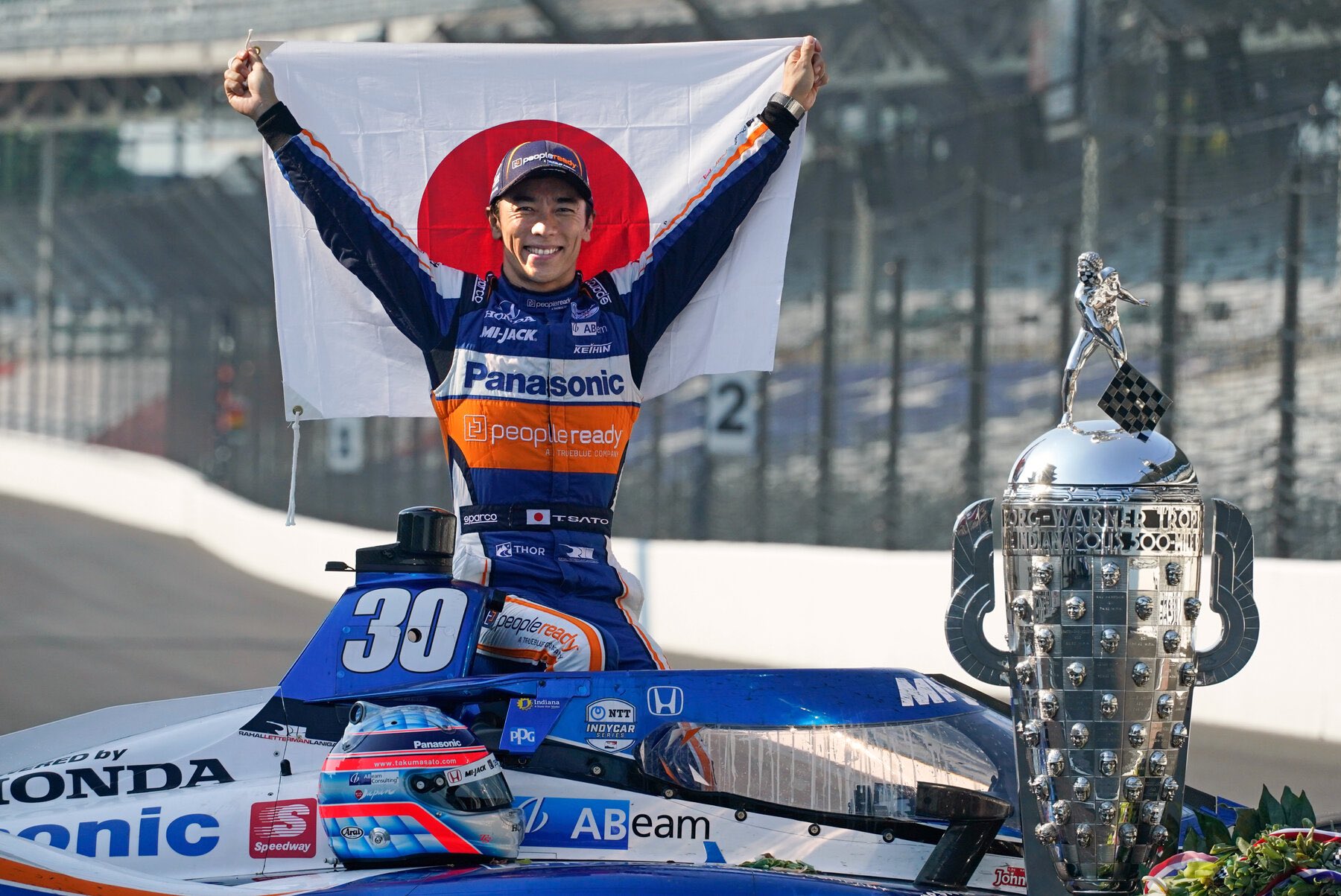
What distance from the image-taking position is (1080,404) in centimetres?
1218

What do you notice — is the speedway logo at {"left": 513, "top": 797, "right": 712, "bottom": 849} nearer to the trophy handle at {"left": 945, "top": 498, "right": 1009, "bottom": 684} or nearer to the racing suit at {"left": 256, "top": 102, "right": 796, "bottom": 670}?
the racing suit at {"left": 256, "top": 102, "right": 796, "bottom": 670}

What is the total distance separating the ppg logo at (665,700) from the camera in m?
3.92

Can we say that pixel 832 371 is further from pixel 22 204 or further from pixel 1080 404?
pixel 22 204

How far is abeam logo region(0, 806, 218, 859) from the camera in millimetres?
4062

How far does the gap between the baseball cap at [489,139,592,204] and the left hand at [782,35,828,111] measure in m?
0.71

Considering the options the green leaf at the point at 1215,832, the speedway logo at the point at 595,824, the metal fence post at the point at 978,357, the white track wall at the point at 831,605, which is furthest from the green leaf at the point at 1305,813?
the metal fence post at the point at 978,357

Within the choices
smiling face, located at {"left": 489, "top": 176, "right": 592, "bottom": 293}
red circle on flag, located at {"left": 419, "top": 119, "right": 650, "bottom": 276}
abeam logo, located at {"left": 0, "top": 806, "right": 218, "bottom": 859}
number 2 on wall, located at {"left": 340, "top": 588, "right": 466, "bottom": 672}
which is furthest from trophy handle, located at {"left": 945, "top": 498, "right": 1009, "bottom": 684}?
red circle on flag, located at {"left": 419, "top": 119, "right": 650, "bottom": 276}

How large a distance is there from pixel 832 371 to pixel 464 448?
8087mm

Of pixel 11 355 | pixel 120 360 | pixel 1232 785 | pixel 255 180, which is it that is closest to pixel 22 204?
pixel 11 355

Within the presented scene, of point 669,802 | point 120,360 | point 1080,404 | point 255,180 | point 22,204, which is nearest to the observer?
point 669,802

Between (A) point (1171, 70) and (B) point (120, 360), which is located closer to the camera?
(A) point (1171, 70)

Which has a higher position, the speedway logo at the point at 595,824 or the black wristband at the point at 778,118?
the black wristband at the point at 778,118

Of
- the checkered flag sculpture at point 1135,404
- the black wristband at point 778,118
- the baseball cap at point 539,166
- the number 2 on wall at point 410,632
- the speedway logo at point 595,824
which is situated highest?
the black wristband at point 778,118

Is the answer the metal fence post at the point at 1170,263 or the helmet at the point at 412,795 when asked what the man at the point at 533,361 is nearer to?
the helmet at the point at 412,795
